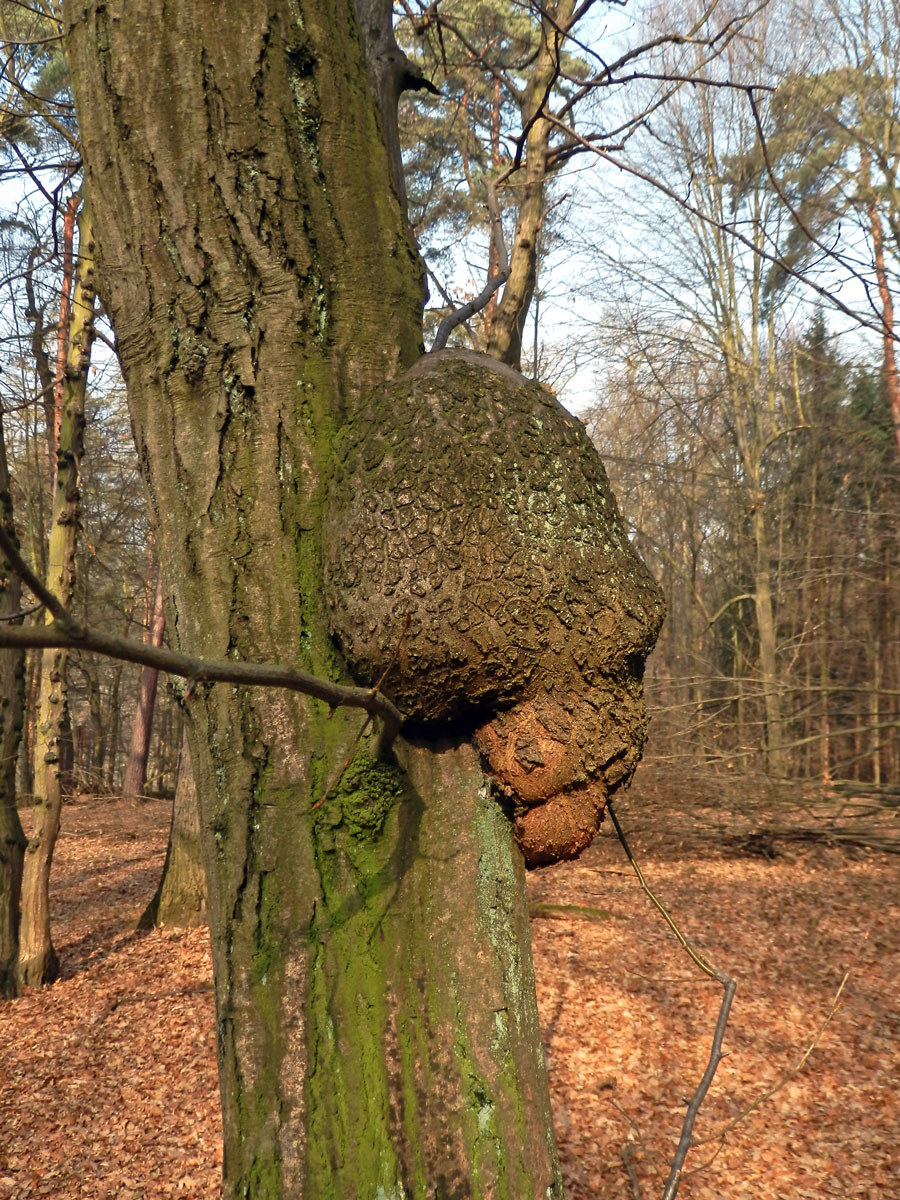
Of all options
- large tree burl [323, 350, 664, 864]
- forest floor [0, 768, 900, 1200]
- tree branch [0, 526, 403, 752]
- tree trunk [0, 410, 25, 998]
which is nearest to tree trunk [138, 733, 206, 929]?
forest floor [0, 768, 900, 1200]

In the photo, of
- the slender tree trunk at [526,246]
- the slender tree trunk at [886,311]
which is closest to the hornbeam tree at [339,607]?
the slender tree trunk at [886,311]

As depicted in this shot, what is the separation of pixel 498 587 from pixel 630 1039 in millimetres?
4518

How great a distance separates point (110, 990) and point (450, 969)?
5.15 meters

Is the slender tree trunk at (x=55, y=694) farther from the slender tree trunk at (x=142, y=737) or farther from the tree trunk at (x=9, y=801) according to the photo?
the slender tree trunk at (x=142, y=737)

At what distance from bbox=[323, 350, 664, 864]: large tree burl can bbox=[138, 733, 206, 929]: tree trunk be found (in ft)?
18.3

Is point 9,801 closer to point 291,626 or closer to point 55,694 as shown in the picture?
point 55,694

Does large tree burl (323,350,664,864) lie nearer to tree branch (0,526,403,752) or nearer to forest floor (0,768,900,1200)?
tree branch (0,526,403,752)

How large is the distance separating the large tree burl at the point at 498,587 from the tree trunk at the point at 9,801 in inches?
188

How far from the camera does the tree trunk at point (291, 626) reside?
1.32 metres

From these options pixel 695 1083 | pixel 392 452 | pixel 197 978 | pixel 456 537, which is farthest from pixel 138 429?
pixel 197 978

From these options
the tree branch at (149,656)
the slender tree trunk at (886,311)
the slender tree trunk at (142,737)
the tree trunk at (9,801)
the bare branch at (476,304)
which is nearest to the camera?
the tree branch at (149,656)

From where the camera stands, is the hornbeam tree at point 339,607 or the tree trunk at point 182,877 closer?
the hornbeam tree at point 339,607

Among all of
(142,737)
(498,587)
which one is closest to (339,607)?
(498,587)

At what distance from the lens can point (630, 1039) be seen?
197 inches
